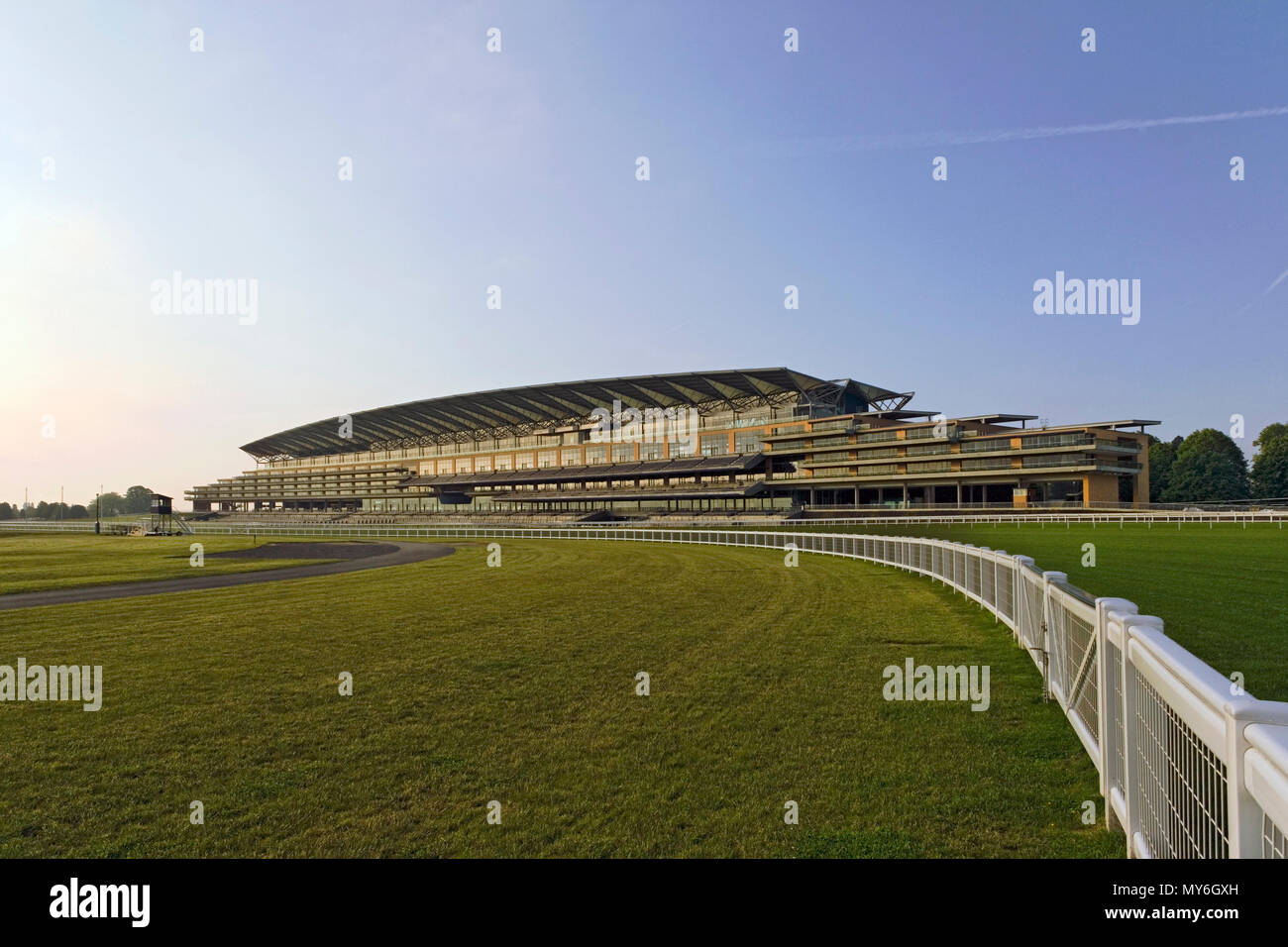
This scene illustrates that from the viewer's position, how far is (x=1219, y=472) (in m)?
87.9

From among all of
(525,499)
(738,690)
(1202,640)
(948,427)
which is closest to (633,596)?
(738,690)

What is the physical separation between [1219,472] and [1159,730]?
109313 millimetres

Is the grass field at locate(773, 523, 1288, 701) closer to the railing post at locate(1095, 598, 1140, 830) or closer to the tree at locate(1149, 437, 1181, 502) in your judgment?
the railing post at locate(1095, 598, 1140, 830)

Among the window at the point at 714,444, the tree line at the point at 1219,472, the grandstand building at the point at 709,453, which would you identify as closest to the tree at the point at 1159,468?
the tree line at the point at 1219,472

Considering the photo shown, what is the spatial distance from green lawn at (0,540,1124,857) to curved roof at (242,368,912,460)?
7763 cm

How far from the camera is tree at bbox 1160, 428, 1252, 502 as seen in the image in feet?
286

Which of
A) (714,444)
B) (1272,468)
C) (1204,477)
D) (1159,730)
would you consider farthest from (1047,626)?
(1272,468)

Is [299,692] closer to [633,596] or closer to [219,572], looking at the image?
[633,596]

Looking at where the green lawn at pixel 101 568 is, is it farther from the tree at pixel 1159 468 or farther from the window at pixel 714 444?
the tree at pixel 1159 468

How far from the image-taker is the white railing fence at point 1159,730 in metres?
2.00
